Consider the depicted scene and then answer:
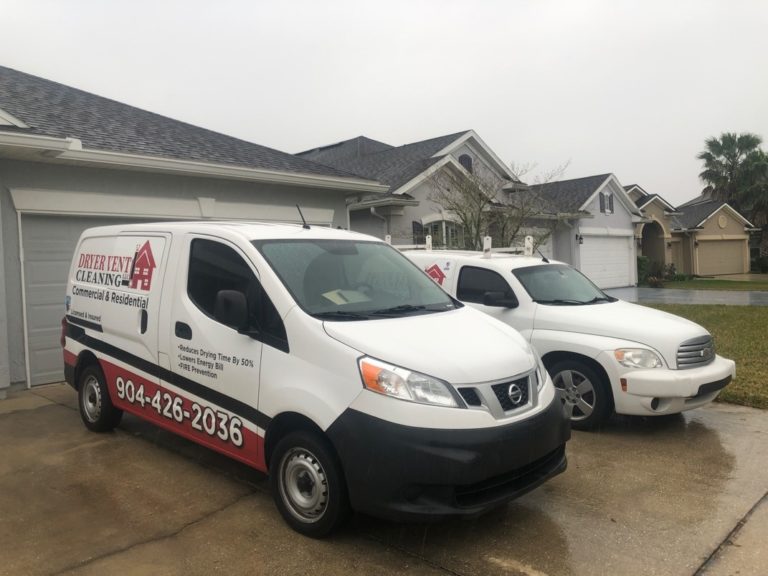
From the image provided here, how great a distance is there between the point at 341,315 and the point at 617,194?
25533 millimetres

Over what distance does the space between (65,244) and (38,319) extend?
3.43 feet

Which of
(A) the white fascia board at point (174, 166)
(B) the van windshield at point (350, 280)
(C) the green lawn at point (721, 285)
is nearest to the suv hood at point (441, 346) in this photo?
(B) the van windshield at point (350, 280)

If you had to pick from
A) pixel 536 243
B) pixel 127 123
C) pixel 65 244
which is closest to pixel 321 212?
pixel 127 123

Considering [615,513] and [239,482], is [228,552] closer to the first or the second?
[239,482]

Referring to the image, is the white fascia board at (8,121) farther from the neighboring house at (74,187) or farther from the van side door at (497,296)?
the van side door at (497,296)

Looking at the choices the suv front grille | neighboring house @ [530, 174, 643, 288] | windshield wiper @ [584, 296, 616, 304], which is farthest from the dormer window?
the suv front grille

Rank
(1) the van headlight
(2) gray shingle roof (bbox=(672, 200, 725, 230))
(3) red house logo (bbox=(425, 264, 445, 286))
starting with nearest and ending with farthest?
(1) the van headlight < (3) red house logo (bbox=(425, 264, 445, 286)) < (2) gray shingle roof (bbox=(672, 200, 725, 230))

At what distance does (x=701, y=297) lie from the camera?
782 inches

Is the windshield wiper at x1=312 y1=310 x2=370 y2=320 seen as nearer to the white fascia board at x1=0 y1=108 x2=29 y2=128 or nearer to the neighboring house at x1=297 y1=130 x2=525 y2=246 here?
the white fascia board at x1=0 y1=108 x2=29 y2=128

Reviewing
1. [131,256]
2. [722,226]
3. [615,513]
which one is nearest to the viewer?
[615,513]

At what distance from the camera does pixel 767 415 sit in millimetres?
6254

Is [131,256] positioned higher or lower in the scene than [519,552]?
higher

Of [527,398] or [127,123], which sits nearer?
[527,398]

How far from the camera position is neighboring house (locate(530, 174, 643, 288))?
918 inches
